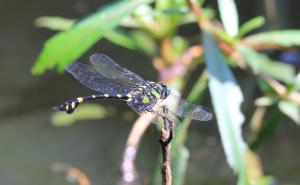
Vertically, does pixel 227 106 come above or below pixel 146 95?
above

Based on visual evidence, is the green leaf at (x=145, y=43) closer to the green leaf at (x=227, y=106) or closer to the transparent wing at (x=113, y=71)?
the green leaf at (x=227, y=106)

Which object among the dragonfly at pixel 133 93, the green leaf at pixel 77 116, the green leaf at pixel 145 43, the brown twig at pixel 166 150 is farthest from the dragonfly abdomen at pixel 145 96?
the green leaf at pixel 77 116

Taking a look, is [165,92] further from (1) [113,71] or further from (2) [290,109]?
(2) [290,109]

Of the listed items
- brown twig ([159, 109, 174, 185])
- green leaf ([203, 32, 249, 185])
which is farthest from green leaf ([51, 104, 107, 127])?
brown twig ([159, 109, 174, 185])

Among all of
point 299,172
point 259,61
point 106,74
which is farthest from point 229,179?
point 106,74

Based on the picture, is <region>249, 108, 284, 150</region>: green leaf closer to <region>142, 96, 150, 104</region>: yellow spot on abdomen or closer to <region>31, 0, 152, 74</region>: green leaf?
<region>31, 0, 152, 74</region>: green leaf

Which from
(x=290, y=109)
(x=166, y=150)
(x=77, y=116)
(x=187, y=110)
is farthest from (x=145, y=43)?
(x=166, y=150)

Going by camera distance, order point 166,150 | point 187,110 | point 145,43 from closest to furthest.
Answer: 1. point 166,150
2. point 187,110
3. point 145,43

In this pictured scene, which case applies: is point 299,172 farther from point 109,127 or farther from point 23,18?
point 23,18
